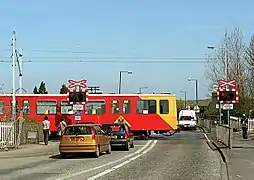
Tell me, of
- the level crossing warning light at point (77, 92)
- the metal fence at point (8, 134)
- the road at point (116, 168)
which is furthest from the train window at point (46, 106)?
the road at point (116, 168)

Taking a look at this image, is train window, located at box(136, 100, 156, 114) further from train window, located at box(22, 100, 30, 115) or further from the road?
the road

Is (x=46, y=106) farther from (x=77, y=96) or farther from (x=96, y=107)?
(x=77, y=96)

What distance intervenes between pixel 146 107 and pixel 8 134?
1453 cm

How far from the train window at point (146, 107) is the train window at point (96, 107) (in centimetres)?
255

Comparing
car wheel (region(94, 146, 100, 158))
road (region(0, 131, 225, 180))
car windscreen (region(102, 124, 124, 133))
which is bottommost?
road (region(0, 131, 225, 180))

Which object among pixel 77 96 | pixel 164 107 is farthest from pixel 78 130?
pixel 164 107

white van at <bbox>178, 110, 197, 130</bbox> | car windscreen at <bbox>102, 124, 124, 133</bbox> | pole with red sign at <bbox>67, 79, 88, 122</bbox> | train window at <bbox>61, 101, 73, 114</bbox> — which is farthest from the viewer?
white van at <bbox>178, 110, 197, 130</bbox>

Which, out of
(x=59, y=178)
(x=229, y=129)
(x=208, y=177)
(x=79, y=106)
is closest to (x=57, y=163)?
(x=59, y=178)

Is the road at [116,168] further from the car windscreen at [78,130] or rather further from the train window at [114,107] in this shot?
the train window at [114,107]

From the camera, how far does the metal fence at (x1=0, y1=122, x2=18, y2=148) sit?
102 ft

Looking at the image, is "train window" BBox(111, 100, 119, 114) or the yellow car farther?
"train window" BBox(111, 100, 119, 114)

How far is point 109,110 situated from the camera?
43.7 m

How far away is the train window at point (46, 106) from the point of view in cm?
4381

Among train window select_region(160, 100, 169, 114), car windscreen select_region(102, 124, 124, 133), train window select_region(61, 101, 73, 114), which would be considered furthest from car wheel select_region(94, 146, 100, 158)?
train window select_region(160, 100, 169, 114)
